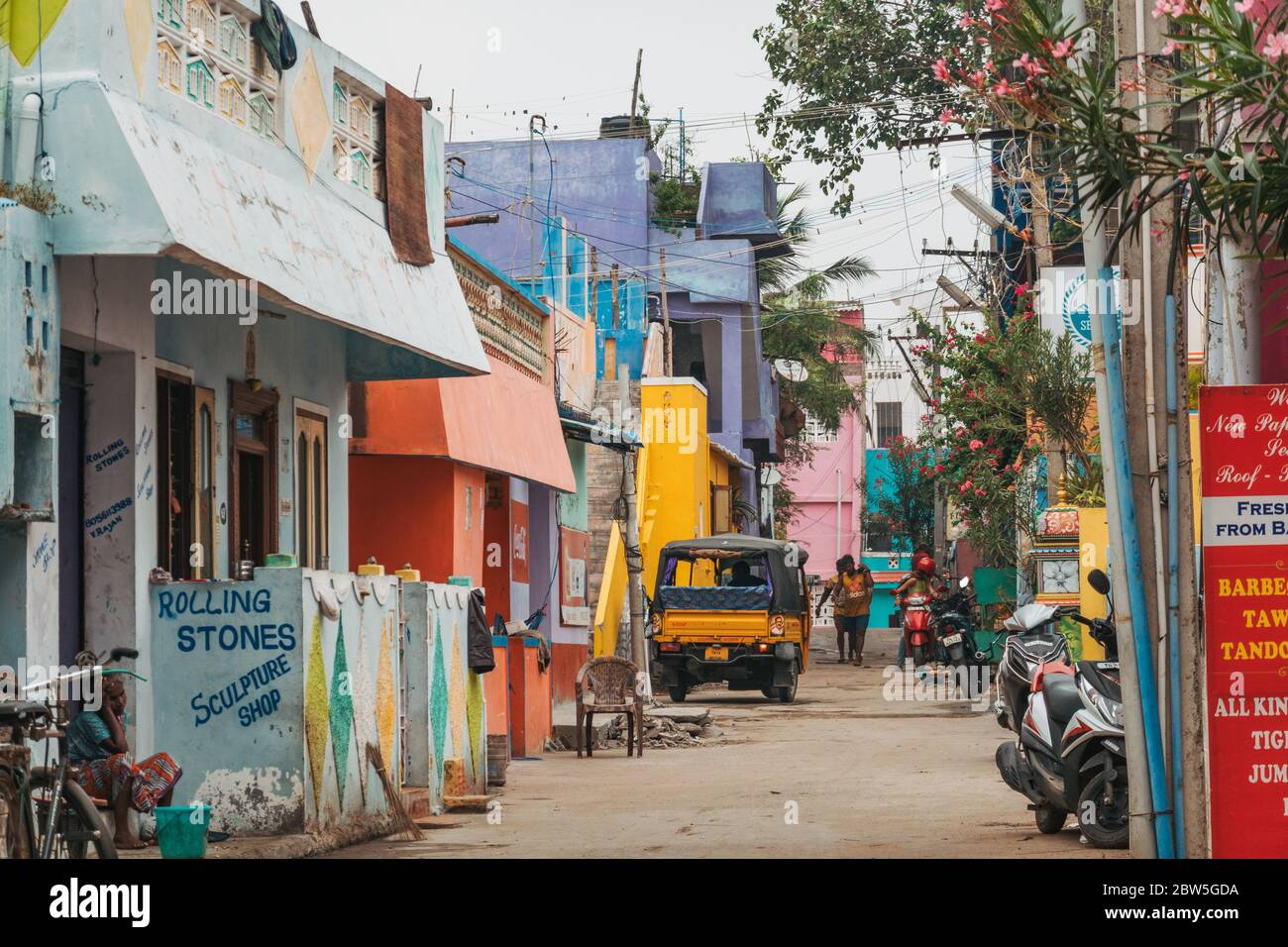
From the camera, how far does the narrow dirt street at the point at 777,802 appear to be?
11508 mm

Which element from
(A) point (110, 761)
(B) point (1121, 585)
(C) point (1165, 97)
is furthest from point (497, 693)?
(C) point (1165, 97)

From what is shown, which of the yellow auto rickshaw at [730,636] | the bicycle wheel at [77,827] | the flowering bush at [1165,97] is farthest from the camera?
the yellow auto rickshaw at [730,636]

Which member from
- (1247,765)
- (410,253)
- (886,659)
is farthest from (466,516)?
(886,659)

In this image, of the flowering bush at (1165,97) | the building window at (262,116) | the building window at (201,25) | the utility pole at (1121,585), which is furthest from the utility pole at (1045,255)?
the flowering bush at (1165,97)

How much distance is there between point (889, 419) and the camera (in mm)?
68875

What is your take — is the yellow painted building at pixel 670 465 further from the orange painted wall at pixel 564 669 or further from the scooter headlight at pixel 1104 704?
the scooter headlight at pixel 1104 704

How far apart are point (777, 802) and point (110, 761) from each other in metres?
5.87

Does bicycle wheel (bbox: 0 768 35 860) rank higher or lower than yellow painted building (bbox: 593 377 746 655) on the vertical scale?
lower

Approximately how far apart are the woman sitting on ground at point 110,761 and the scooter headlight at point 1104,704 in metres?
5.61

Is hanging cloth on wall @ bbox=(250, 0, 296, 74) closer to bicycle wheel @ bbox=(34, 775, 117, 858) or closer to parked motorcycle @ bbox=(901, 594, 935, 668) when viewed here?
bicycle wheel @ bbox=(34, 775, 117, 858)

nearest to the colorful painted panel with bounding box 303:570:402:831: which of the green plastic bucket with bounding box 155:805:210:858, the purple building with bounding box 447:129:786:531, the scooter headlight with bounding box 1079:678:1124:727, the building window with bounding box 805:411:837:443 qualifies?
the green plastic bucket with bounding box 155:805:210:858

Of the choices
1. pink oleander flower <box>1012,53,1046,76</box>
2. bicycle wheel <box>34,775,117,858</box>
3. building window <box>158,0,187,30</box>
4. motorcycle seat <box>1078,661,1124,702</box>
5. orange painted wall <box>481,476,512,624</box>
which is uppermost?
building window <box>158,0,187,30</box>

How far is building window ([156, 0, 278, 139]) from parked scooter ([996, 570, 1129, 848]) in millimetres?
6313

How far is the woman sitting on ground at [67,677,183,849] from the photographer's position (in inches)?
399
